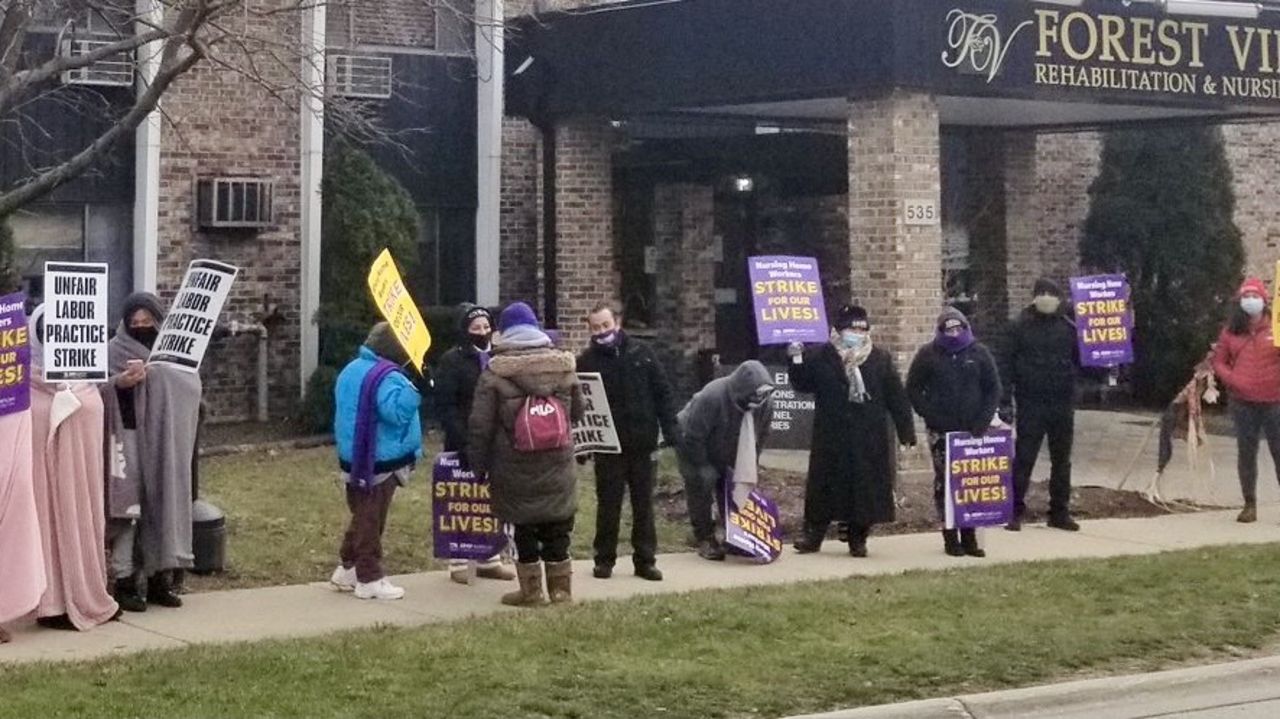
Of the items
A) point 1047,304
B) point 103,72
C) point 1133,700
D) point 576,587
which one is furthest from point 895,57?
point 1133,700

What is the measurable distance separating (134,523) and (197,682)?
2245 millimetres

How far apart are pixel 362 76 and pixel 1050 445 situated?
8.72 m

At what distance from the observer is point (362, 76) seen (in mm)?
19797

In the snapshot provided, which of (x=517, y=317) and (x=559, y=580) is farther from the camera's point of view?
(x=559, y=580)

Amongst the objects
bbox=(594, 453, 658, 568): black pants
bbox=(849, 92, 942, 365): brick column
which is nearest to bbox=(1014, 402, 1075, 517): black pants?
bbox=(849, 92, 942, 365): brick column

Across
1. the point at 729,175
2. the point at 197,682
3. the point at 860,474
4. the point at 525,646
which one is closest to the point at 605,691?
the point at 525,646

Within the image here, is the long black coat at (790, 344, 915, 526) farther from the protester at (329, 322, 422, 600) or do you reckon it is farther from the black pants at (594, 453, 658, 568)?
the protester at (329, 322, 422, 600)

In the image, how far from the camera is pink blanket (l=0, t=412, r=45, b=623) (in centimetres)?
956

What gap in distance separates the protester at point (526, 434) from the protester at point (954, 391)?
3461 millimetres

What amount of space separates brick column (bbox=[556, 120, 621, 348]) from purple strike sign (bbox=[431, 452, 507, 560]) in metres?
8.04

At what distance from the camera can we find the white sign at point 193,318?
10.3m

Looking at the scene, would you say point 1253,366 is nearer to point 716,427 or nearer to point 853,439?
point 853,439

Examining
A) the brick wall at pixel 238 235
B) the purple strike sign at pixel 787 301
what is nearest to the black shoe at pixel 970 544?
the purple strike sign at pixel 787 301

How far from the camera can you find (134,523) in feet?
34.3
